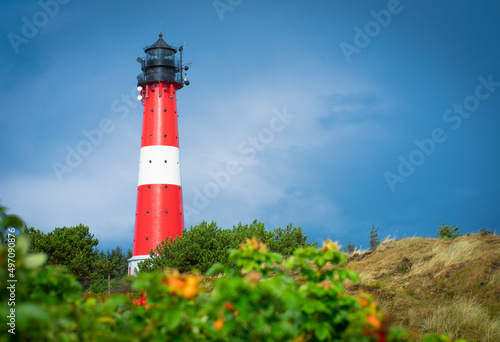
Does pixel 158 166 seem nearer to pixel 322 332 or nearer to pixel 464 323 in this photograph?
pixel 464 323

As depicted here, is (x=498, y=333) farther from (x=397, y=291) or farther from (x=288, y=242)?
(x=288, y=242)

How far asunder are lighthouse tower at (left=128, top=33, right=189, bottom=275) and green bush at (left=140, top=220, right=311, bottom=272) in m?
2.65

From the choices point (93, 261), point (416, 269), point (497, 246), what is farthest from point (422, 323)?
point (93, 261)

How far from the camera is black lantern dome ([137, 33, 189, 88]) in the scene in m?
35.1

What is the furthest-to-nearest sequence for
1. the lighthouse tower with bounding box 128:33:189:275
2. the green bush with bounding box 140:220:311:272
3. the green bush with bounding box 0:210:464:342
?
the lighthouse tower with bounding box 128:33:189:275 < the green bush with bounding box 140:220:311:272 < the green bush with bounding box 0:210:464:342

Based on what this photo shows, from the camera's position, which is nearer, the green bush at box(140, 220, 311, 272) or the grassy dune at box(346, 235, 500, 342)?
the grassy dune at box(346, 235, 500, 342)

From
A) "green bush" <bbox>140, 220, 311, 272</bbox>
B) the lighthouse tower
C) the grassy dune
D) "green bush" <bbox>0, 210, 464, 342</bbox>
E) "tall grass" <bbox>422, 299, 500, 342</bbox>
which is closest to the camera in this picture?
"green bush" <bbox>0, 210, 464, 342</bbox>

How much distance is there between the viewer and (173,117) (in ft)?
113

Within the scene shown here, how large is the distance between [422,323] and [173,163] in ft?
78.5

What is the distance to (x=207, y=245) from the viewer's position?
26.7 metres

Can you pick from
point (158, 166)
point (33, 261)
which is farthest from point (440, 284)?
point (158, 166)

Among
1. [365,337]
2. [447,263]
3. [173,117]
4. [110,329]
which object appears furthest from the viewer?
[173,117]

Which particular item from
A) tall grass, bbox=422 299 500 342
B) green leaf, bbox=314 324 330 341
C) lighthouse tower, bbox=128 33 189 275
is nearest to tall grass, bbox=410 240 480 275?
tall grass, bbox=422 299 500 342

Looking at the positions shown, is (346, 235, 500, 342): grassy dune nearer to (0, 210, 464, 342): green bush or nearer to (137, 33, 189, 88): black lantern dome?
(0, 210, 464, 342): green bush
